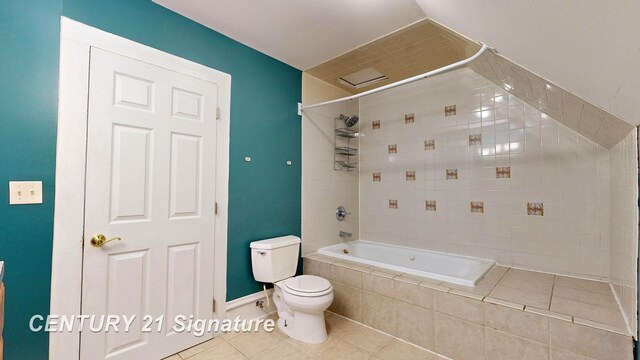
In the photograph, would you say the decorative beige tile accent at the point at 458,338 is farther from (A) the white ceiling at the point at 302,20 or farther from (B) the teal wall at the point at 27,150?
(B) the teal wall at the point at 27,150

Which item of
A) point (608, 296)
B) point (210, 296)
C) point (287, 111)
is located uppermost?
point (287, 111)

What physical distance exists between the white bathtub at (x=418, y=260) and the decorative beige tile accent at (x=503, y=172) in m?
0.78

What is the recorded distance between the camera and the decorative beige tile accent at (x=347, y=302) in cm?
223

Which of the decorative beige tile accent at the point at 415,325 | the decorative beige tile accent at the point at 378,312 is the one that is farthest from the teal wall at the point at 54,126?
the decorative beige tile accent at the point at 415,325

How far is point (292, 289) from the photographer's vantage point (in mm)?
2000

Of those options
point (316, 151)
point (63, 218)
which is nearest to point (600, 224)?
point (316, 151)

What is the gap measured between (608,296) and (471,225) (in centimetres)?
102

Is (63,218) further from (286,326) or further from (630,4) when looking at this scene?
(630,4)

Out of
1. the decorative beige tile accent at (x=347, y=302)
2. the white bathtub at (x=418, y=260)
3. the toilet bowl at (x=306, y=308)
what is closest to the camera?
the toilet bowl at (x=306, y=308)

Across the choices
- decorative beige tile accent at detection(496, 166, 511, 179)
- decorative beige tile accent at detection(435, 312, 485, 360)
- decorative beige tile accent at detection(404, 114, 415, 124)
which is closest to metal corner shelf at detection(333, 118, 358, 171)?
decorative beige tile accent at detection(404, 114, 415, 124)

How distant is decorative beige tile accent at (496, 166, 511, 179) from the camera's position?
→ 8.01ft

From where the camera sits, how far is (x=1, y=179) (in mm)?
1343

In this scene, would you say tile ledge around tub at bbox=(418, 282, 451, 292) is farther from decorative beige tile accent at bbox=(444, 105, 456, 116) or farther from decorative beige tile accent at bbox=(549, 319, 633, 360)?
decorative beige tile accent at bbox=(444, 105, 456, 116)

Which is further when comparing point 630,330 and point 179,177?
point 179,177
